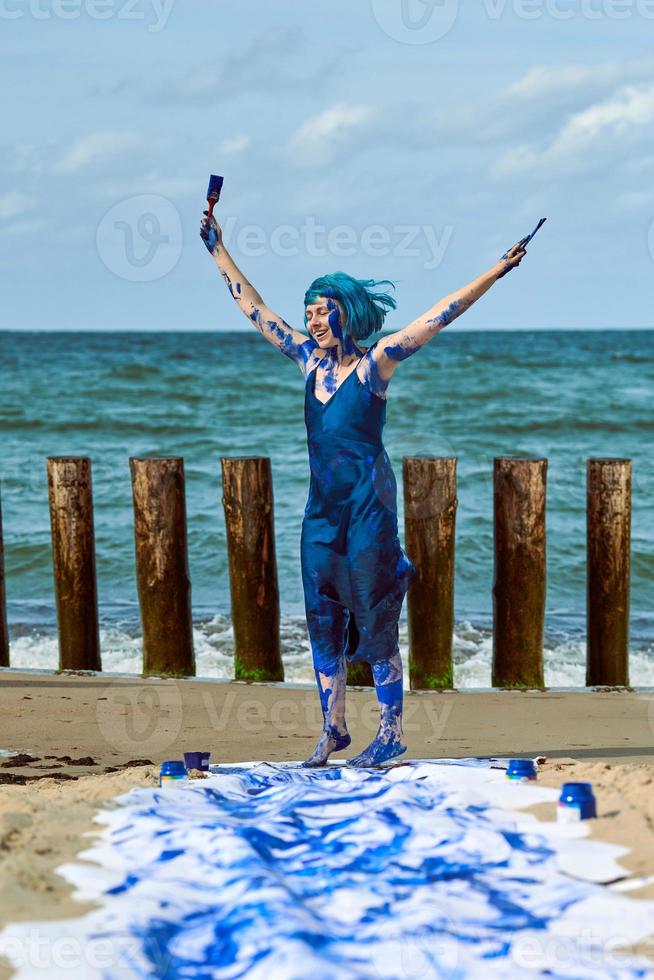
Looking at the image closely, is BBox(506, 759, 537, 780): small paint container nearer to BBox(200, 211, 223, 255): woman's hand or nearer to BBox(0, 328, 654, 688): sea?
BBox(200, 211, 223, 255): woman's hand

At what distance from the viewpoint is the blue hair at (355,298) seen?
5781 mm

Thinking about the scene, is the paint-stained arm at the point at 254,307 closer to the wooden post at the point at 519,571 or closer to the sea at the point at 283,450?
the wooden post at the point at 519,571

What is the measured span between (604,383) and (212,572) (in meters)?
18.5

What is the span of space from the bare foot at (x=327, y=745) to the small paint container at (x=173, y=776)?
0.75 meters

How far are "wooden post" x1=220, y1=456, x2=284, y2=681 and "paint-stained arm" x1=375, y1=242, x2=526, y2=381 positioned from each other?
2.73 meters

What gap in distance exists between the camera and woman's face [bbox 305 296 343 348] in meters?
5.77

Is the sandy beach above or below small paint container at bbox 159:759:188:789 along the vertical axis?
below

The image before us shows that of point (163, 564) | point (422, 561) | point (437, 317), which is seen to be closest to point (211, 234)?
point (437, 317)

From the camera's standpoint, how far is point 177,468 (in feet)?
28.1

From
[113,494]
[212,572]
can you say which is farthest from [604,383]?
[212,572]

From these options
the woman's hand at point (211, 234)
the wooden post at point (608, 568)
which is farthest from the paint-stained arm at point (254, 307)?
the wooden post at point (608, 568)

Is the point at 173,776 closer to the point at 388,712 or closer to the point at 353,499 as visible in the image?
the point at 388,712

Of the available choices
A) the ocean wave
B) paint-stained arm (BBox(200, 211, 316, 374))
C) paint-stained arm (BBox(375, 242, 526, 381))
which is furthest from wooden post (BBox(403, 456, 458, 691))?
paint-stained arm (BBox(375, 242, 526, 381))

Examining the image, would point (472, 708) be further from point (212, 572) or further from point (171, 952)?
point (212, 572)
